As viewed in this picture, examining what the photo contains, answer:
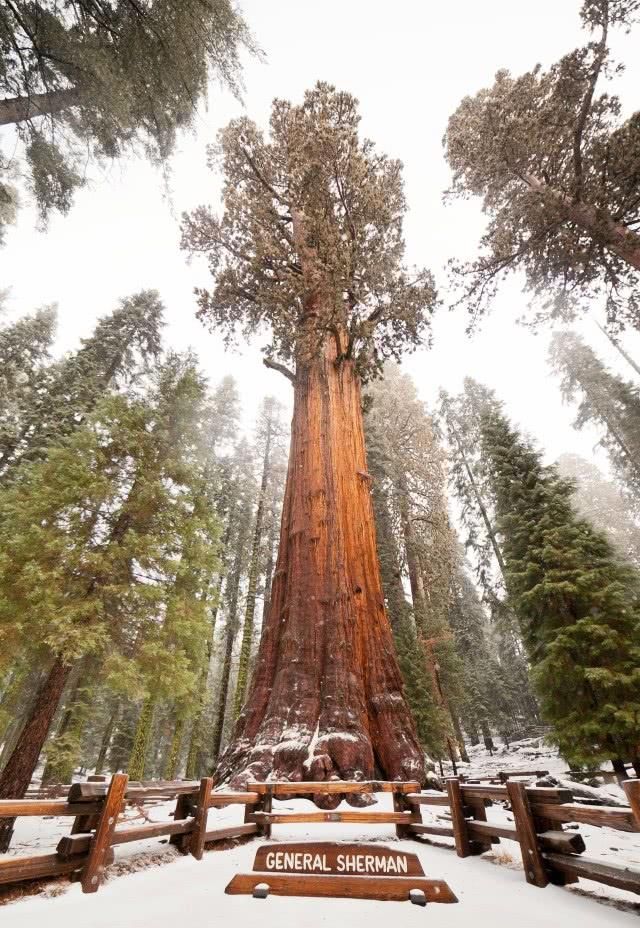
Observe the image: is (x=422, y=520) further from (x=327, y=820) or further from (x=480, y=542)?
(x=327, y=820)

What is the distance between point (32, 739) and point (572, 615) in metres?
11.7

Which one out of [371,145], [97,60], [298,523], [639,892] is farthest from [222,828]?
[371,145]

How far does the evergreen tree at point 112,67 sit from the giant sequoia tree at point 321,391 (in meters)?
2.94

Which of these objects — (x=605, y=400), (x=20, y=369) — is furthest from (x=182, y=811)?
(x=605, y=400)

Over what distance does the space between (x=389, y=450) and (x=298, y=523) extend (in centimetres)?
1037

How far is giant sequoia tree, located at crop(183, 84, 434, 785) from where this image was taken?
17.8 ft

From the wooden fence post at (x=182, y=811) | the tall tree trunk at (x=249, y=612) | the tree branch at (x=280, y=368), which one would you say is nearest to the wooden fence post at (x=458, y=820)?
the wooden fence post at (x=182, y=811)

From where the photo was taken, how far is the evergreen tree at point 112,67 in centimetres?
638

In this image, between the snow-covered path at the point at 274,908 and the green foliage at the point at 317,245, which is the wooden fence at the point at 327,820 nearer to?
the snow-covered path at the point at 274,908

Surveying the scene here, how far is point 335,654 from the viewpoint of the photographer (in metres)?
5.89

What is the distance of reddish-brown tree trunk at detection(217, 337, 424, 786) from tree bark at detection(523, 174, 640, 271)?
6.92m

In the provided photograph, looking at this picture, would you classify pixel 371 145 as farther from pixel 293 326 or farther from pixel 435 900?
pixel 435 900

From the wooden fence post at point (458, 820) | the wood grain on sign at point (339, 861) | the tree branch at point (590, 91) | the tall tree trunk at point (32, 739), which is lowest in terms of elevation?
the wood grain on sign at point (339, 861)

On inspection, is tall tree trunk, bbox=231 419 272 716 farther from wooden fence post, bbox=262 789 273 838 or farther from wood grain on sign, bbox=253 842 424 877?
wood grain on sign, bbox=253 842 424 877
